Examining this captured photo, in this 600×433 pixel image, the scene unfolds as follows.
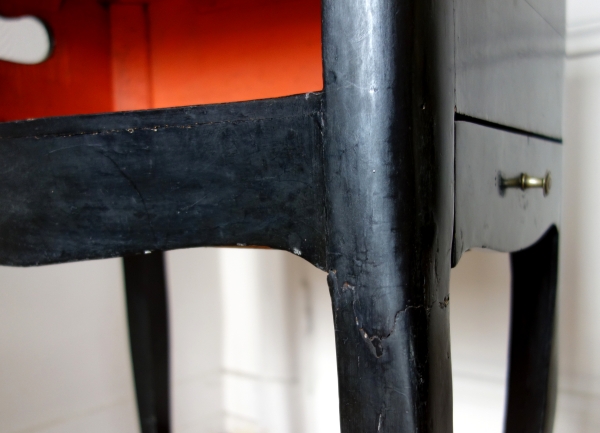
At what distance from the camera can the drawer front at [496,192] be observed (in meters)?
0.36

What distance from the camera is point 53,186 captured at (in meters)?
0.38

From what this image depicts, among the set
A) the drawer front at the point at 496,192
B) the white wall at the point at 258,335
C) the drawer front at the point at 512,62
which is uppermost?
the drawer front at the point at 512,62

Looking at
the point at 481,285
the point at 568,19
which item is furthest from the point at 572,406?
the point at 568,19

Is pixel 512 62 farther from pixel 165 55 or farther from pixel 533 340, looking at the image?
pixel 165 55

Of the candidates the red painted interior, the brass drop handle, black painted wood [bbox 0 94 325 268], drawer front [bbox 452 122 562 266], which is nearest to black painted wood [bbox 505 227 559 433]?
drawer front [bbox 452 122 562 266]

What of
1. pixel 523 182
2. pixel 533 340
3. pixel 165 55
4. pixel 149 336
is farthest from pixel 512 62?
pixel 149 336

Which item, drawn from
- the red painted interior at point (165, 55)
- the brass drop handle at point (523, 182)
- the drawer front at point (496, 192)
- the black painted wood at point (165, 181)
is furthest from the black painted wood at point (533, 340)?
the black painted wood at point (165, 181)

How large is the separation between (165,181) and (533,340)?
512 millimetres

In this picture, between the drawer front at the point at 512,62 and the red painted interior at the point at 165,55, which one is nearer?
the drawer front at the point at 512,62

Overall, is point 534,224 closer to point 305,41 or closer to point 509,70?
point 509,70

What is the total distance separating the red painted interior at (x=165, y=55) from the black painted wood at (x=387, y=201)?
0.41 metres

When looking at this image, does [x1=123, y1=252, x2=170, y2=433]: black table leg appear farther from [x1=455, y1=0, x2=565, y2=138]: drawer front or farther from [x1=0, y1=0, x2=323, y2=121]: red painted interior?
[x1=455, y1=0, x2=565, y2=138]: drawer front

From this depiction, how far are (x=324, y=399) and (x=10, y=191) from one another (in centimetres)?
88

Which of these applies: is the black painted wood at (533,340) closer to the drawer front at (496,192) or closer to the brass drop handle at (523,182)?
the drawer front at (496,192)
